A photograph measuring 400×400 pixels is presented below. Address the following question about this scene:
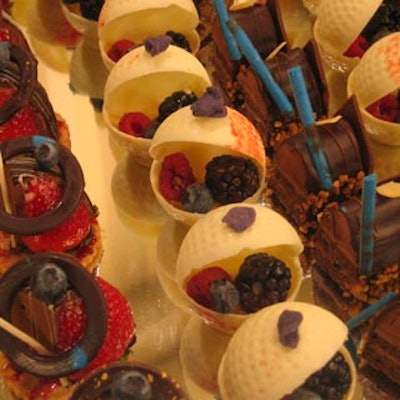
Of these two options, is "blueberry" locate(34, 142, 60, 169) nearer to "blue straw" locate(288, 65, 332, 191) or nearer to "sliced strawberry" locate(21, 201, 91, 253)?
"sliced strawberry" locate(21, 201, 91, 253)

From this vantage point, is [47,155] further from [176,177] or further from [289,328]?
[289,328]

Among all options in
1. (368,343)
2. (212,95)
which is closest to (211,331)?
(368,343)

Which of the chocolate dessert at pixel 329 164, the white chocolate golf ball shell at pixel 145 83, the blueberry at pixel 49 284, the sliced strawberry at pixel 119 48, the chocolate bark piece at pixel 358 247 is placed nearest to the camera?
the blueberry at pixel 49 284

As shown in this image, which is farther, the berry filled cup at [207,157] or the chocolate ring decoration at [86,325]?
the berry filled cup at [207,157]

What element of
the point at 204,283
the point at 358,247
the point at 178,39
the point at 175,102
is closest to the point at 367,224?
the point at 358,247

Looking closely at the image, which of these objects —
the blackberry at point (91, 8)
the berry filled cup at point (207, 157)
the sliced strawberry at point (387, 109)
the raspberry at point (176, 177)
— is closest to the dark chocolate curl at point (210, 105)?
the berry filled cup at point (207, 157)

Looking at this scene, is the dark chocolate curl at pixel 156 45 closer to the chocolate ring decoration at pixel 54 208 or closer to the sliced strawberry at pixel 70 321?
the chocolate ring decoration at pixel 54 208

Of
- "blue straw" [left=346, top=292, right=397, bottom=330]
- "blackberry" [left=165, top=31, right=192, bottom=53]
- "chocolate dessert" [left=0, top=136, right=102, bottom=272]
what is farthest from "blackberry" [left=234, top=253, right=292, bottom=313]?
"blackberry" [left=165, top=31, right=192, bottom=53]

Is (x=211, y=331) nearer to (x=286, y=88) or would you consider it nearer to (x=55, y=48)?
(x=286, y=88)

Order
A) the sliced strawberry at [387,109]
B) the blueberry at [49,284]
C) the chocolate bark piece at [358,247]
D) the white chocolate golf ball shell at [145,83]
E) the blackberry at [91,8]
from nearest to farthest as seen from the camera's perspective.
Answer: the blueberry at [49,284]
the chocolate bark piece at [358,247]
the white chocolate golf ball shell at [145,83]
the sliced strawberry at [387,109]
the blackberry at [91,8]
